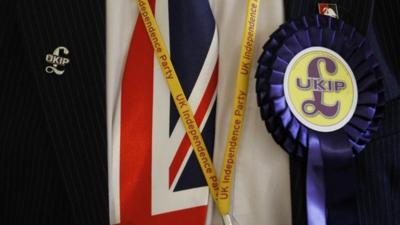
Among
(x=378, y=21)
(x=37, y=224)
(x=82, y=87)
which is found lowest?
(x=37, y=224)

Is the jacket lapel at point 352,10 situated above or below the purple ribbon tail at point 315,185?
above

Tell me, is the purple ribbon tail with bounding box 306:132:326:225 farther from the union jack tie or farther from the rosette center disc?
the union jack tie

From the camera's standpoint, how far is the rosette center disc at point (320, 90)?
638mm

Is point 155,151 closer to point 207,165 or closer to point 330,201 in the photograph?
point 207,165

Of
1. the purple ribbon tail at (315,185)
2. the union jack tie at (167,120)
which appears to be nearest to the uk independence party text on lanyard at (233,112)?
the union jack tie at (167,120)

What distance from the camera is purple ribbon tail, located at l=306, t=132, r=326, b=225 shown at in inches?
24.5

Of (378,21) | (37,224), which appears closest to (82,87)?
(37,224)

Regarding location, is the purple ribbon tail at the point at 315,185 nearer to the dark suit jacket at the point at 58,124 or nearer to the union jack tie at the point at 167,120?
the dark suit jacket at the point at 58,124

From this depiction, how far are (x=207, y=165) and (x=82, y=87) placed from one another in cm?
23

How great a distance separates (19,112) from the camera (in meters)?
0.66

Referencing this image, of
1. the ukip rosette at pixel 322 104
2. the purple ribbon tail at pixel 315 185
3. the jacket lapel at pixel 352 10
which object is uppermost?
the jacket lapel at pixel 352 10

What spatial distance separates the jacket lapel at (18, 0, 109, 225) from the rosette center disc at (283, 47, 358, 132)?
0.96 feet

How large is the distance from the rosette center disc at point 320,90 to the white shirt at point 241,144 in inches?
2.5

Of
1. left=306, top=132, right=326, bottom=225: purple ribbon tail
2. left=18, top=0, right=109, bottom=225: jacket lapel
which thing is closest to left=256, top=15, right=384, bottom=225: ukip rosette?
left=306, top=132, right=326, bottom=225: purple ribbon tail
